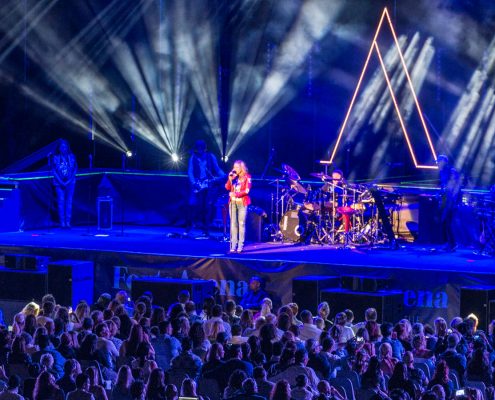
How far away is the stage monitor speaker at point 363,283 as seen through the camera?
1472 cm

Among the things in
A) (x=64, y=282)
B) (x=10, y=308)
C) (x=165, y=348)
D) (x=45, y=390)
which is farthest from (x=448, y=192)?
(x=45, y=390)

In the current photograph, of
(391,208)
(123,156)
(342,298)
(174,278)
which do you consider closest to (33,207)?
(123,156)

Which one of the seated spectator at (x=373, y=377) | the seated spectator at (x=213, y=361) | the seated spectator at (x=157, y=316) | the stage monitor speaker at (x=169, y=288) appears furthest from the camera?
the stage monitor speaker at (x=169, y=288)

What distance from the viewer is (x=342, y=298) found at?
14.7 meters

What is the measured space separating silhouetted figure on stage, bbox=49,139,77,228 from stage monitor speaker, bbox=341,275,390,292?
7.25 m

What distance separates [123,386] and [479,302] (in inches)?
270

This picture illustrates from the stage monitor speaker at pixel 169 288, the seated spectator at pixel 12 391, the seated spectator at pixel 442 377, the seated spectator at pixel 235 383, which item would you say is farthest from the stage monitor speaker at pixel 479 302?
the seated spectator at pixel 12 391

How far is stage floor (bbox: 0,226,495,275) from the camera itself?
1596 centimetres

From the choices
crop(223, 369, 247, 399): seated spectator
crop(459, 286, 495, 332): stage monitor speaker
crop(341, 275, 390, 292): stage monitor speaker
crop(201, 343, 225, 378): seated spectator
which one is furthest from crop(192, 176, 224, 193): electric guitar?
crop(223, 369, 247, 399): seated spectator

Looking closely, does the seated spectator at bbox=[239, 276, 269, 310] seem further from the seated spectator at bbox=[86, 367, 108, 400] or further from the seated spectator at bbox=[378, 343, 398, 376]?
the seated spectator at bbox=[86, 367, 108, 400]

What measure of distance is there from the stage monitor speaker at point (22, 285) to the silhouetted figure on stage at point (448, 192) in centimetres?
657

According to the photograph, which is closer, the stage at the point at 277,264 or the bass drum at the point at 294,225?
the stage at the point at 277,264

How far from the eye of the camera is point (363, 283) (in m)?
14.8

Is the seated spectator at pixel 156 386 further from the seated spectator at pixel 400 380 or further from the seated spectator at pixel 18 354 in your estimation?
the seated spectator at pixel 400 380
